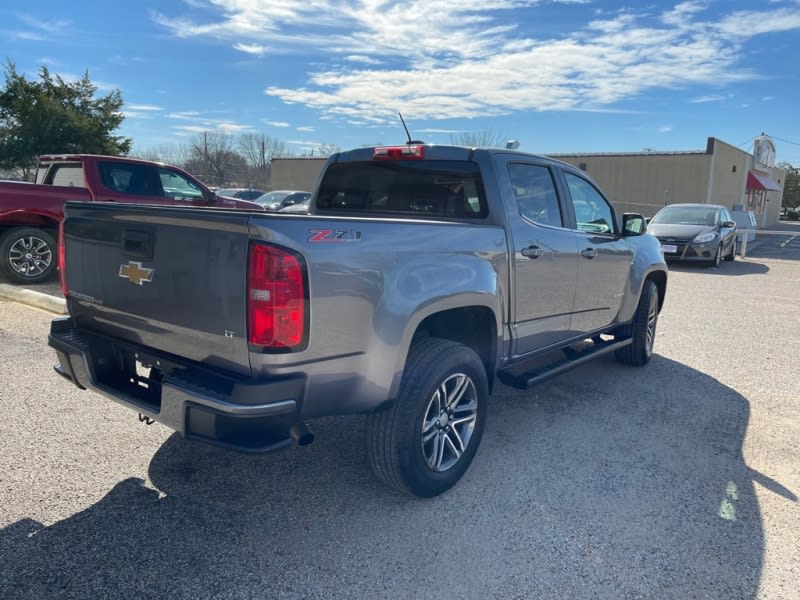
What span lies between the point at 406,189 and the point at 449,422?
5.67 feet

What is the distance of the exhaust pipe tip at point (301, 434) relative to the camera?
2555mm

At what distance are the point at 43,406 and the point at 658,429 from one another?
4431 mm

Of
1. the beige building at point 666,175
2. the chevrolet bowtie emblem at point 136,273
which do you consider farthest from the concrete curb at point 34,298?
the beige building at point 666,175

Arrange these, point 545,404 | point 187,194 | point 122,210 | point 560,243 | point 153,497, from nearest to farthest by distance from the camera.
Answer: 1. point 122,210
2. point 153,497
3. point 560,243
4. point 545,404
5. point 187,194

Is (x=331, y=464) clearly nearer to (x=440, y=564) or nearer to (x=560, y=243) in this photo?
(x=440, y=564)

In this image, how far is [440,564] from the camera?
2.66 metres

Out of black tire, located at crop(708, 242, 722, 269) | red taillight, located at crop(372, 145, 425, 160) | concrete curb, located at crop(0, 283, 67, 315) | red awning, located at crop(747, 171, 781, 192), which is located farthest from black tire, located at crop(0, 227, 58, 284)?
red awning, located at crop(747, 171, 781, 192)

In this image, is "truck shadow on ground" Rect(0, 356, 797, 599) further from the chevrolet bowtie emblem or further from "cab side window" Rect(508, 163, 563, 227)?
"cab side window" Rect(508, 163, 563, 227)

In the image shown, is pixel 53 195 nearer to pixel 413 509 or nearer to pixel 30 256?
pixel 30 256

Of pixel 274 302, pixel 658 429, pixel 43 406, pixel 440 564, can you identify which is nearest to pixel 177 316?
pixel 274 302

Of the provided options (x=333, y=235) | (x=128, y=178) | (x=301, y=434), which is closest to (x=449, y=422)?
(x=301, y=434)

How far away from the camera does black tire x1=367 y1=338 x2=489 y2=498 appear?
2.96 m

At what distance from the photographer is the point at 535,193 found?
13.6 ft

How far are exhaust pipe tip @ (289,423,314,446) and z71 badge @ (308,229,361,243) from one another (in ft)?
2.69
